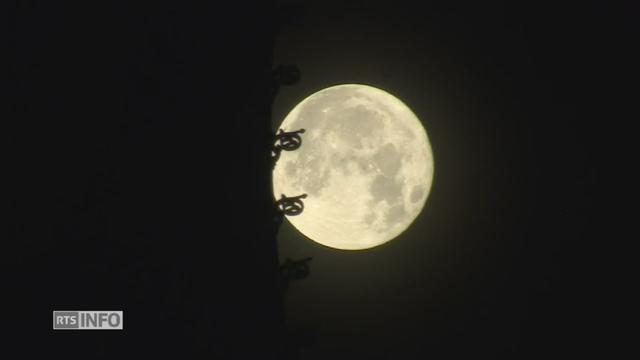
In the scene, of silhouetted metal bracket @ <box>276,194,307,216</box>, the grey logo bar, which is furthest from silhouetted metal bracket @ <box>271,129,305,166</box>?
the grey logo bar

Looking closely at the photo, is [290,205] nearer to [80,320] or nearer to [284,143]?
[284,143]

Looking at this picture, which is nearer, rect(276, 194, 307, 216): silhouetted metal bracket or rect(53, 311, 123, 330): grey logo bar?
rect(53, 311, 123, 330): grey logo bar

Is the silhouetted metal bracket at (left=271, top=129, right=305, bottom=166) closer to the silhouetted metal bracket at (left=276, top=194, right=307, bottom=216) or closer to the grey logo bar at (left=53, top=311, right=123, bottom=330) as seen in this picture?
the silhouetted metal bracket at (left=276, top=194, right=307, bottom=216)

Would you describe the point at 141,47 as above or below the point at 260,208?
above

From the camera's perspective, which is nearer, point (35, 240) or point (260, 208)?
point (35, 240)

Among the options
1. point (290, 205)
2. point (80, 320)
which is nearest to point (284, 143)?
point (290, 205)

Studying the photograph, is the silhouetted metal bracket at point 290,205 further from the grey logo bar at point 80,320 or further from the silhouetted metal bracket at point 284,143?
the grey logo bar at point 80,320

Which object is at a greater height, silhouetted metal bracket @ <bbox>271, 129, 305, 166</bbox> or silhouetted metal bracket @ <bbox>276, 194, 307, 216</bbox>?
silhouetted metal bracket @ <bbox>271, 129, 305, 166</bbox>

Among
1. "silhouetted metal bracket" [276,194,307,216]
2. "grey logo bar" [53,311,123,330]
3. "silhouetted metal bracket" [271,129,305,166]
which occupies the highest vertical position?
"silhouetted metal bracket" [271,129,305,166]

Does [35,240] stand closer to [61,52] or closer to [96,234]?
[96,234]

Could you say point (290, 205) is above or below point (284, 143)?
below

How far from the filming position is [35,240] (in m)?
2.88

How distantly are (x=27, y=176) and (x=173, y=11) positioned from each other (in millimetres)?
1145

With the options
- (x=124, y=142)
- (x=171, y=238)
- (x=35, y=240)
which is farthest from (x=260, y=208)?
(x=35, y=240)
